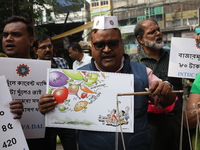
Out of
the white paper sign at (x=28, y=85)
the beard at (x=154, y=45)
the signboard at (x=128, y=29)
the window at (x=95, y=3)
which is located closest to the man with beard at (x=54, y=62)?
the white paper sign at (x=28, y=85)

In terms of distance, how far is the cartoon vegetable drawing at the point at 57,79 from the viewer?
6.21ft

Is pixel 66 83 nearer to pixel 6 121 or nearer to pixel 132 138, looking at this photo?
pixel 6 121

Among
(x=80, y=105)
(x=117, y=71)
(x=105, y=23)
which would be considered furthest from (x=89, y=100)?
(x=105, y=23)

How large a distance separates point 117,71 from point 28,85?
70cm

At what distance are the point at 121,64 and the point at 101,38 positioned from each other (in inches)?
9.9

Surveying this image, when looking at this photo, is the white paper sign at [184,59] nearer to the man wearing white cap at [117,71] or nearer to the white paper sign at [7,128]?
the man wearing white cap at [117,71]

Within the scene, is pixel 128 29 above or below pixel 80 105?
above

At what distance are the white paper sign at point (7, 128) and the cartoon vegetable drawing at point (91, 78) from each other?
54 cm

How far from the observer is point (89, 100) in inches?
74.7

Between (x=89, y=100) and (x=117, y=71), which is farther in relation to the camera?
(x=117, y=71)

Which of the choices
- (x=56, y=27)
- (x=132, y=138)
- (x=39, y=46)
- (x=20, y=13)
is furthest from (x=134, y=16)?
(x=132, y=138)

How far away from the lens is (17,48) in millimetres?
2328

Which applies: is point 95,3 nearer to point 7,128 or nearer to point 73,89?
point 73,89

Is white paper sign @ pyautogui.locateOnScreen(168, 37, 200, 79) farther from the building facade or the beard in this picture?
→ the building facade
